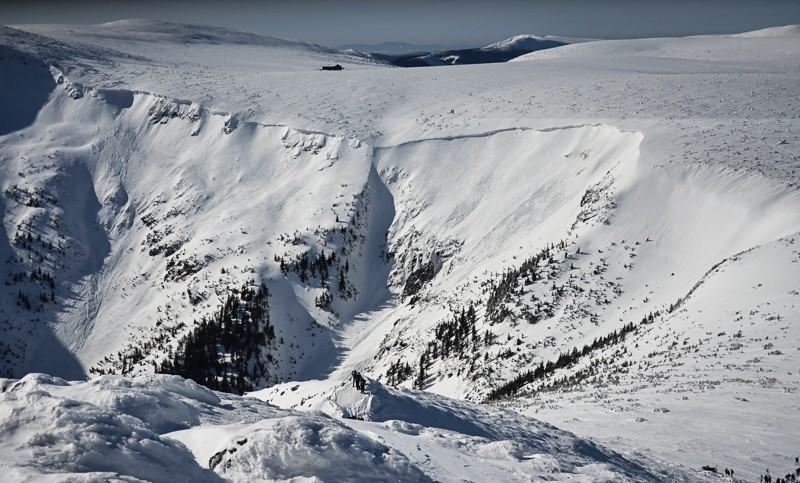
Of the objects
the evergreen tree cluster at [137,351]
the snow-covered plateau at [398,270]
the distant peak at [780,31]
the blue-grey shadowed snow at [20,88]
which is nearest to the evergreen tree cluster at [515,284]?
the snow-covered plateau at [398,270]

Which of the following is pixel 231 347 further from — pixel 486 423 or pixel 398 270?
pixel 486 423

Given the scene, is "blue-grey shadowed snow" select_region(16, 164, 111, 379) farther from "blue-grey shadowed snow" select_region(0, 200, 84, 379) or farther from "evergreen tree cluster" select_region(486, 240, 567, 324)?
"evergreen tree cluster" select_region(486, 240, 567, 324)

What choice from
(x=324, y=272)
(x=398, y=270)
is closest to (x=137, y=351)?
(x=324, y=272)

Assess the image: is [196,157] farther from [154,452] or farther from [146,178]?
[154,452]

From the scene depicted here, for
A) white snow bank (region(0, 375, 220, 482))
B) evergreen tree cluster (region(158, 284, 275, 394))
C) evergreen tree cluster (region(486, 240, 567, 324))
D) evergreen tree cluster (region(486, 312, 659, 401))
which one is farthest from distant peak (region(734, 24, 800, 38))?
white snow bank (region(0, 375, 220, 482))

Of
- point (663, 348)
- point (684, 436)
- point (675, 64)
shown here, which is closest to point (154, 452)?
point (684, 436)

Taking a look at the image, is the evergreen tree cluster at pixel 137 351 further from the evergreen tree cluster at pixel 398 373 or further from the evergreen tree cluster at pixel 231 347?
the evergreen tree cluster at pixel 398 373
